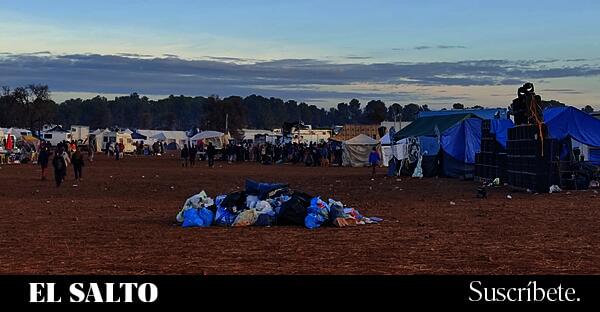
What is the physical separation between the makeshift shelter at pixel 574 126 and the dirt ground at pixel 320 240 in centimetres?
717

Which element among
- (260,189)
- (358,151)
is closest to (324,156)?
(358,151)

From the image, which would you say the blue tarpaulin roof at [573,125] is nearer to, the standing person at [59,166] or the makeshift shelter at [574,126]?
the makeshift shelter at [574,126]

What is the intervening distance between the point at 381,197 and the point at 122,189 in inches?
383

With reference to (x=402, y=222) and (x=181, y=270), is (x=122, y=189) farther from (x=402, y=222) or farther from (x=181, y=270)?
(x=181, y=270)

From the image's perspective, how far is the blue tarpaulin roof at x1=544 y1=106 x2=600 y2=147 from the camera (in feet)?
111

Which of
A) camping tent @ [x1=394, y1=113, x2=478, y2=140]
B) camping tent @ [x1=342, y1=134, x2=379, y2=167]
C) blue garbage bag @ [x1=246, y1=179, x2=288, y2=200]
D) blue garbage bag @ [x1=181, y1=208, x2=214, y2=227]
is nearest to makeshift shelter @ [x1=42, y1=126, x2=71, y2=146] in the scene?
camping tent @ [x1=342, y1=134, x2=379, y2=167]

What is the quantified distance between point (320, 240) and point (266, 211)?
2853 mm

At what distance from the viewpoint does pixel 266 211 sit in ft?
60.7

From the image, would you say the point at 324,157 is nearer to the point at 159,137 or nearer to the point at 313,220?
the point at 313,220

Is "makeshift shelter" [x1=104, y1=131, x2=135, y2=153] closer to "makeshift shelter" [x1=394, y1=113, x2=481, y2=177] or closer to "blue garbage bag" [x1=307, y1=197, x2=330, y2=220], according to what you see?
"makeshift shelter" [x1=394, y1=113, x2=481, y2=177]

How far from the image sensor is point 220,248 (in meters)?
14.7

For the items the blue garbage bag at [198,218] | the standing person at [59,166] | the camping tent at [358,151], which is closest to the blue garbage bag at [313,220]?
the blue garbage bag at [198,218]

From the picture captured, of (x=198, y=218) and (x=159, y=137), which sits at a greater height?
(x=198, y=218)
